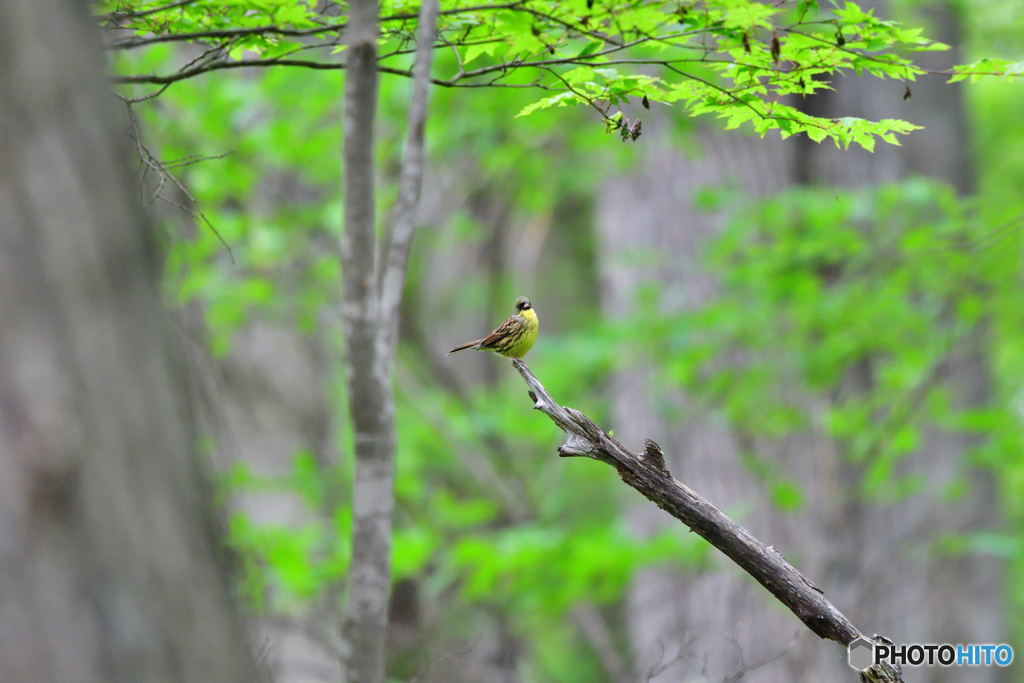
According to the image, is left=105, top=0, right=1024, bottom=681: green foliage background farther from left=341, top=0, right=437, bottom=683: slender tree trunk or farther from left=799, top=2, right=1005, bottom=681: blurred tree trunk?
left=341, top=0, right=437, bottom=683: slender tree trunk

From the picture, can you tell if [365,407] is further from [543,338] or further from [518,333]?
[543,338]

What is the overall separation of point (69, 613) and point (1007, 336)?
8756mm

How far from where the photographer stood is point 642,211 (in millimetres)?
9023

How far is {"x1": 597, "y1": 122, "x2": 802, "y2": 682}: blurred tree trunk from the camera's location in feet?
26.4

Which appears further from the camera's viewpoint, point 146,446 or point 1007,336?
point 1007,336

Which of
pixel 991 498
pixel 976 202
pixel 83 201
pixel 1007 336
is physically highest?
pixel 83 201

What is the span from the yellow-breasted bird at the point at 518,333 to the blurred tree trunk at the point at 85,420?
2.11 meters

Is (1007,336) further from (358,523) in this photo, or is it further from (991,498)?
(358,523)

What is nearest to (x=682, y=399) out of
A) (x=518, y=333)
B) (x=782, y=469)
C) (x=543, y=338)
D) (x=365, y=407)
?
(x=782, y=469)

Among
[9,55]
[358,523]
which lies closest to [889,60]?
[358,523]

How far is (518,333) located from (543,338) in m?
5.18

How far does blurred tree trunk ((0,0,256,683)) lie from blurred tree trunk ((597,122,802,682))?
6.34 meters

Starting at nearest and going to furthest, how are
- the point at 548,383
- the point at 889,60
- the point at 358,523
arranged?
the point at 889,60 < the point at 358,523 < the point at 548,383

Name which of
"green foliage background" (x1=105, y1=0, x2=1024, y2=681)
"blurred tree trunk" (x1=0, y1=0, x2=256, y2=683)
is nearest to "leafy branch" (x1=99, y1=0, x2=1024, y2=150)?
"blurred tree trunk" (x1=0, y1=0, x2=256, y2=683)
